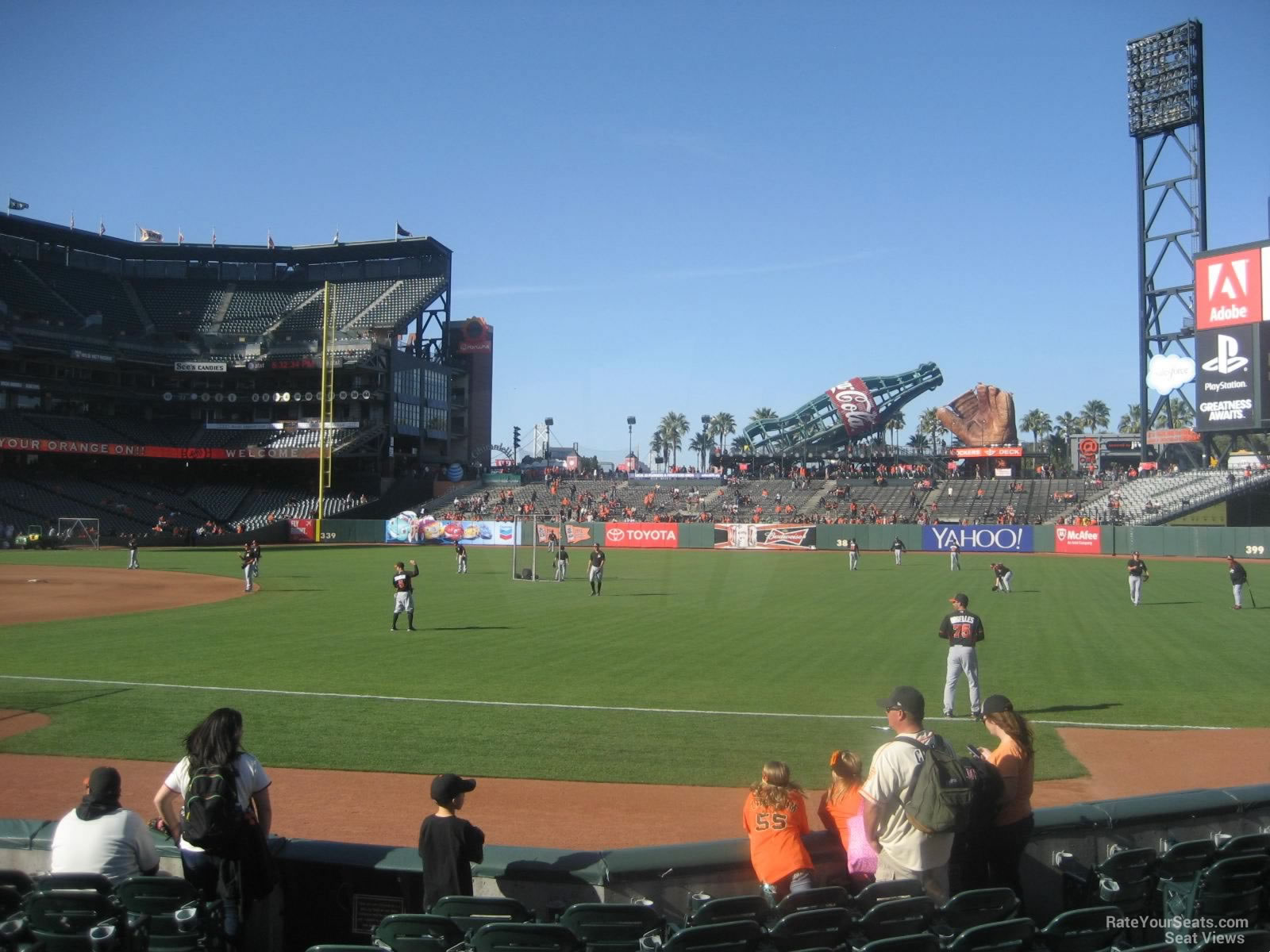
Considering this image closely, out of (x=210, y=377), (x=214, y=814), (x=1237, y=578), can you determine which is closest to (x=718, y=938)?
(x=214, y=814)

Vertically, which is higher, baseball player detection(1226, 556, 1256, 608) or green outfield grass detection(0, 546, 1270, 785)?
baseball player detection(1226, 556, 1256, 608)

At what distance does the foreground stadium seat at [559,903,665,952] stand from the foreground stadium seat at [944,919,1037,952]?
171 cm

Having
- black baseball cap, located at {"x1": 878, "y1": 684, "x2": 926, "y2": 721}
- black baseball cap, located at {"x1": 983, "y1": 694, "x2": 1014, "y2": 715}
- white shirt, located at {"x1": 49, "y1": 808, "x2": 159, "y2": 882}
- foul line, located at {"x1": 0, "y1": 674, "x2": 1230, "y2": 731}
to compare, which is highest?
black baseball cap, located at {"x1": 878, "y1": 684, "x2": 926, "y2": 721}

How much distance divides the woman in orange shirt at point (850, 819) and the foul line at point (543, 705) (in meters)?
7.50

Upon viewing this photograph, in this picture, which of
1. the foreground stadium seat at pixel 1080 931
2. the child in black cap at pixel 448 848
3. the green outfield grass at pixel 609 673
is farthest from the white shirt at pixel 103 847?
the green outfield grass at pixel 609 673

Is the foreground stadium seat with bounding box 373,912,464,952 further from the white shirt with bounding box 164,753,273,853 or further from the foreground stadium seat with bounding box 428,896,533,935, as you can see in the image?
the white shirt with bounding box 164,753,273,853

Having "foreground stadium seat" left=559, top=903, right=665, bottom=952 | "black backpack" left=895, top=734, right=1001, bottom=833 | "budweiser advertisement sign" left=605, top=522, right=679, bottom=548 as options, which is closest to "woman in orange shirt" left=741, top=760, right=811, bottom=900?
"black backpack" left=895, top=734, right=1001, bottom=833

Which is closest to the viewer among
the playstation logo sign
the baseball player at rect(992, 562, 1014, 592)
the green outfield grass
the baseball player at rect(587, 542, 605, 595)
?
the green outfield grass

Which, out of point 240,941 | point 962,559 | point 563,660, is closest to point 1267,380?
point 962,559

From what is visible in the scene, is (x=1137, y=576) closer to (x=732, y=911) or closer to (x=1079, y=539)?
(x=732, y=911)

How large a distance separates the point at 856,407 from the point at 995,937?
3181 inches

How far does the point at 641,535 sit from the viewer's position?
2721 inches

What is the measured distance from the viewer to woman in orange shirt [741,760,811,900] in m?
6.11

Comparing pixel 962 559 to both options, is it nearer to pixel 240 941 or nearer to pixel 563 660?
pixel 563 660
